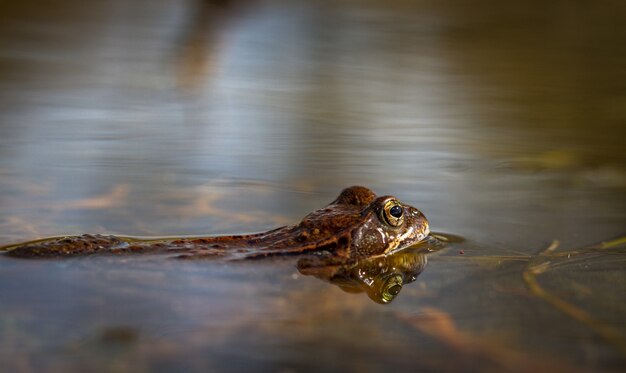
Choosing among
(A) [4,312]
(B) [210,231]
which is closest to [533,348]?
(A) [4,312]

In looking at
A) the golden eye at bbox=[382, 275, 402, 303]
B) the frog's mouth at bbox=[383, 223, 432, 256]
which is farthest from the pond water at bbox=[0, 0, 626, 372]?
the frog's mouth at bbox=[383, 223, 432, 256]

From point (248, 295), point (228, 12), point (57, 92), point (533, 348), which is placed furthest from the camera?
point (228, 12)

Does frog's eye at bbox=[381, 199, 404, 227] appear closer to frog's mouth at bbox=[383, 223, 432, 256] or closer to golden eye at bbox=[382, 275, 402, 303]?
frog's mouth at bbox=[383, 223, 432, 256]

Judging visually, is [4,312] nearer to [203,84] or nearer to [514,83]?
[203,84]

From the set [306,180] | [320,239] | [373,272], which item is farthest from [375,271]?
[306,180]

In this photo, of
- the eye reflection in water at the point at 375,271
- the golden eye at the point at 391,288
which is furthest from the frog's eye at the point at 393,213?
the golden eye at the point at 391,288

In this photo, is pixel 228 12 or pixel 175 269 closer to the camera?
pixel 175 269

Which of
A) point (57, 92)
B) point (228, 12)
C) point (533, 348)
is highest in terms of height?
point (228, 12)
